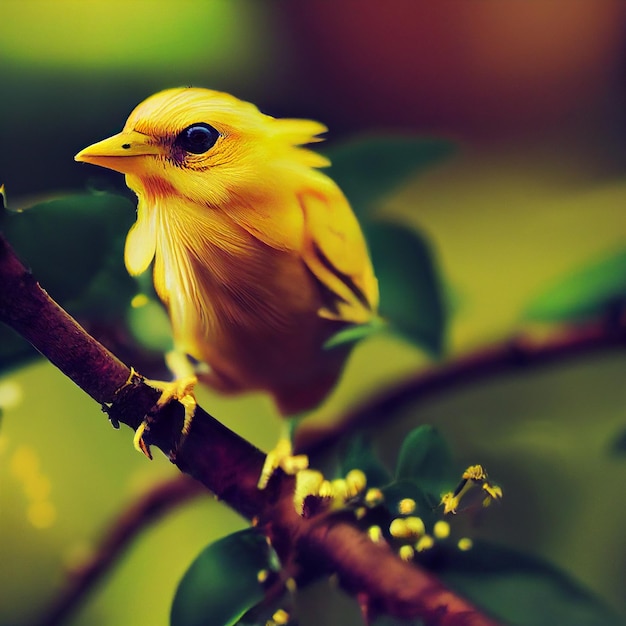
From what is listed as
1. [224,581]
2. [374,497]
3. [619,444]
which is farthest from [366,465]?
[619,444]

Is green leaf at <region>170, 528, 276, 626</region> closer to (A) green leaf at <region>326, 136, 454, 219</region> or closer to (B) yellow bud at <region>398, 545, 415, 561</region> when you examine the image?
(B) yellow bud at <region>398, 545, 415, 561</region>

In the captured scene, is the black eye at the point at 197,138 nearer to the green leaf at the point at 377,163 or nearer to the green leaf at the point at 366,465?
the green leaf at the point at 377,163

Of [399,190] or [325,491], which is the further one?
[399,190]

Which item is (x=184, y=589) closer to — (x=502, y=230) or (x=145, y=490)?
(x=145, y=490)

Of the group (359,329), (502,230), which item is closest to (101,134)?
(359,329)

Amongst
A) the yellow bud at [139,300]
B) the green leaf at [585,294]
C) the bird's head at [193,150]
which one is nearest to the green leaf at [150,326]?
the yellow bud at [139,300]

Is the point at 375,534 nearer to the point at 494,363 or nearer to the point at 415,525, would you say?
the point at 415,525
